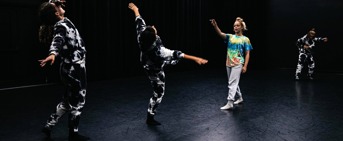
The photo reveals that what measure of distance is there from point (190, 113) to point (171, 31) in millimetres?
5954

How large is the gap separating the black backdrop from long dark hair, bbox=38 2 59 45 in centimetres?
457

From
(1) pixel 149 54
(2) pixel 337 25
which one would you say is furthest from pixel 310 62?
(1) pixel 149 54

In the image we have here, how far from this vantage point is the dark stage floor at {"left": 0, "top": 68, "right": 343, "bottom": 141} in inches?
146

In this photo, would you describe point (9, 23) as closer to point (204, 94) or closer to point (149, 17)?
point (149, 17)

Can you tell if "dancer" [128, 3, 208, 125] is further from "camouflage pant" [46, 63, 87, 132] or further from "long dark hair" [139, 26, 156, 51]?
"camouflage pant" [46, 63, 87, 132]

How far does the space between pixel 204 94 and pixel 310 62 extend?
140 inches

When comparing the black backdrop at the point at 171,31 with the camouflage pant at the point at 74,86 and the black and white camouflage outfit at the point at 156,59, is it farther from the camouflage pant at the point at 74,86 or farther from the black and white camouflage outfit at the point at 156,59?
the camouflage pant at the point at 74,86

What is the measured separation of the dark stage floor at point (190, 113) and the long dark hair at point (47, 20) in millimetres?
1075

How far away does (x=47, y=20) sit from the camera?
3.21 m

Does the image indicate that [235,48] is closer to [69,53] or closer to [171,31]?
[69,53]

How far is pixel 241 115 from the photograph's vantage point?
463 cm

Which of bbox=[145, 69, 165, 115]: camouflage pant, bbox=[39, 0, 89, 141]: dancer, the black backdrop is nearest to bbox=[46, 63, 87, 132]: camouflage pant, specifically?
bbox=[39, 0, 89, 141]: dancer

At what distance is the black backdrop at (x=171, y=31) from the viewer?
7832mm

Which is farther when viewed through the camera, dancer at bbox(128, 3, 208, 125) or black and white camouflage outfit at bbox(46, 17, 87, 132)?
dancer at bbox(128, 3, 208, 125)
